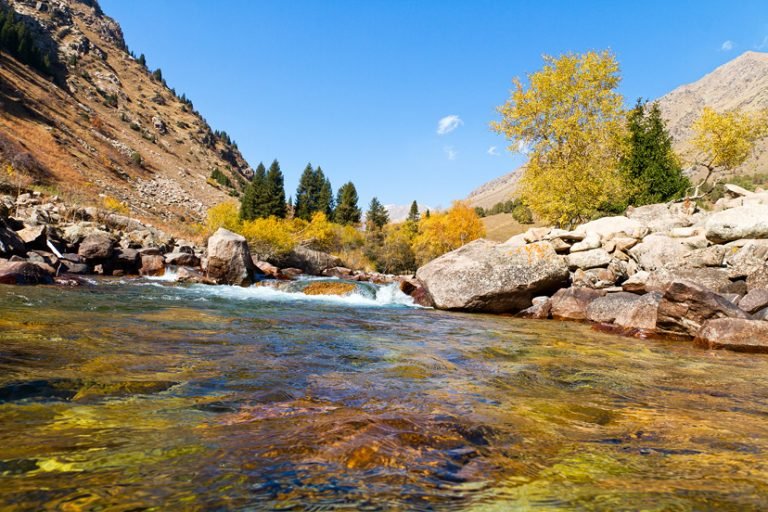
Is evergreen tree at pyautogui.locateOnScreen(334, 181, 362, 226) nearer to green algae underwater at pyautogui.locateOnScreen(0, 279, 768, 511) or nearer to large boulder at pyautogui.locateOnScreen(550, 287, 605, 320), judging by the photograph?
large boulder at pyautogui.locateOnScreen(550, 287, 605, 320)

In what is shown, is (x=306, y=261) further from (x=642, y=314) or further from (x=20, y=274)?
(x=642, y=314)

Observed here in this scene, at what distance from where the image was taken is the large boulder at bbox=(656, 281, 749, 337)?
9172mm

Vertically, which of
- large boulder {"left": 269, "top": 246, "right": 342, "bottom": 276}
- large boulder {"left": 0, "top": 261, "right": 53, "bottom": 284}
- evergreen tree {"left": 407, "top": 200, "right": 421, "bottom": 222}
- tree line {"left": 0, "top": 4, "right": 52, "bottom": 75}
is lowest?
large boulder {"left": 0, "top": 261, "right": 53, "bottom": 284}

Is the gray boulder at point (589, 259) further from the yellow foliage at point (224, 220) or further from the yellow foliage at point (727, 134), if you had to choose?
the yellow foliage at point (224, 220)

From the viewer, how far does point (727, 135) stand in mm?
28750

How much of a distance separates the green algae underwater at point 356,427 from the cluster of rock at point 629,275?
11.1 feet

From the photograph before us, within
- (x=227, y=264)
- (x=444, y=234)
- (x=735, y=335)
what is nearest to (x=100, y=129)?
(x=444, y=234)

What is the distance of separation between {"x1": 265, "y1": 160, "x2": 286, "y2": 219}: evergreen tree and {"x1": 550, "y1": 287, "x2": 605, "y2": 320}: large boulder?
56.9m

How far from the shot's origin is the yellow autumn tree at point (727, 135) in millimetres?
28891

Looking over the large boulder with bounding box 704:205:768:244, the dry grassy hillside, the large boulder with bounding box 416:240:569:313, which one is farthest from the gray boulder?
the dry grassy hillside

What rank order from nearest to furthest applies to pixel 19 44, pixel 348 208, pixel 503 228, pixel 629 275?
pixel 629 275
pixel 19 44
pixel 348 208
pixel 503 228

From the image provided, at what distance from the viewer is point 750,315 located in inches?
371

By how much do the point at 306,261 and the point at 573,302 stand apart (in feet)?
99.8

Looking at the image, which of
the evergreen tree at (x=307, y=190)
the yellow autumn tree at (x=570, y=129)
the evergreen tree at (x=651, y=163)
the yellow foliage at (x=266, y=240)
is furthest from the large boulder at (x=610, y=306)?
the evergreen tree at (x=307, y=190)
